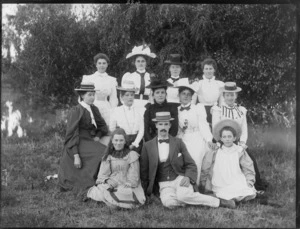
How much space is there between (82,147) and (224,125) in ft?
6.85

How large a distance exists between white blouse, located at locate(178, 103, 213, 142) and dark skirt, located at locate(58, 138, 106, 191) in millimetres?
1226

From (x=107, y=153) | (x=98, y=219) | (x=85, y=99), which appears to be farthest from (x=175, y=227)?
(x=85, y=99)

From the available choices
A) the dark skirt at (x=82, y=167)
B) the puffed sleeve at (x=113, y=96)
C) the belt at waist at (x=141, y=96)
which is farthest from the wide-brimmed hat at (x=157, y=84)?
the dark skirt at (x=82, y=167)

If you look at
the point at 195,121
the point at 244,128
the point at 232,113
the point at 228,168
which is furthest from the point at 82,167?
the point at 244,128

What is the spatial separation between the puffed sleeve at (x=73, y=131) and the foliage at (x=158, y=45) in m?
0.62

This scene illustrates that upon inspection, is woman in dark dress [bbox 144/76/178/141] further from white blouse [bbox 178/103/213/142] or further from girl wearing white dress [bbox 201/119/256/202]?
girl wearing white dress [bbox 201/119/256/202]

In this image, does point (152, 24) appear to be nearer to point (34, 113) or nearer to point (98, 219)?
point (34, 113)

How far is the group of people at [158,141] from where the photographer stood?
5.66 metres

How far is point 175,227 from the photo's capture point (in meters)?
5.12

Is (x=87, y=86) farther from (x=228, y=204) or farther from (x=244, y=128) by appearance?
(x=228, y=204)

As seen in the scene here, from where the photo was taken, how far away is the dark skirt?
6.14 meters

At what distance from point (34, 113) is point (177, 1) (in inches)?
117

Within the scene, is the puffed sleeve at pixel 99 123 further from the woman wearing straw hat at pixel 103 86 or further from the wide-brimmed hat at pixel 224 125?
the wide-brimmed hat at pixel 224 125

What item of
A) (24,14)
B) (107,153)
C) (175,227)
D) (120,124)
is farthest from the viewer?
(24,14)
